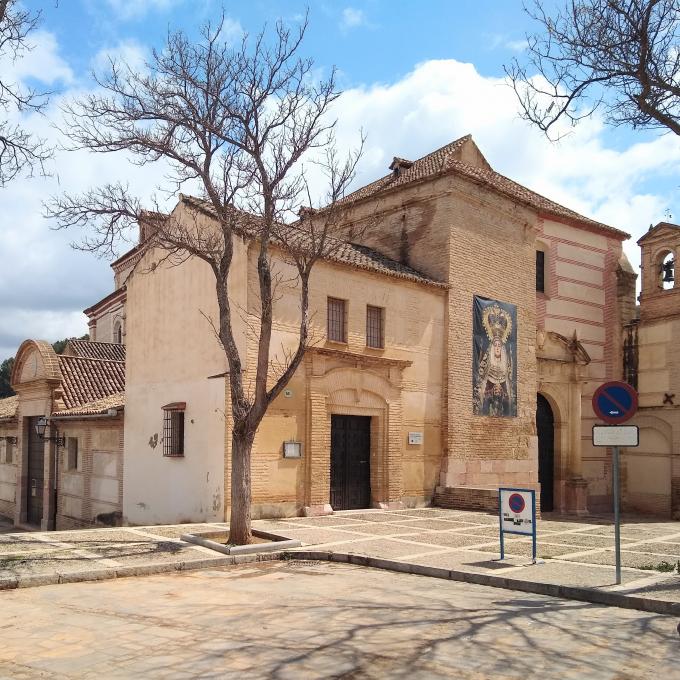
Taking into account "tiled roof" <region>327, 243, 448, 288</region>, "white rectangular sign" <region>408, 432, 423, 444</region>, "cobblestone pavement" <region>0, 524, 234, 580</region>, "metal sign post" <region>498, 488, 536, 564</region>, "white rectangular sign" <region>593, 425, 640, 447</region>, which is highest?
"tiled roof" <region>327, 243, 448, 288</region>

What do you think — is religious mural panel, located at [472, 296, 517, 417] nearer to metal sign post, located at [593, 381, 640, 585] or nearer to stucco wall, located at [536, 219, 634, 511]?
stucco wall, located at [536, 219, 634, 511]

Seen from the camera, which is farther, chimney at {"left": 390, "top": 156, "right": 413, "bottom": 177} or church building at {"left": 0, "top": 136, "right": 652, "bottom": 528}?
chimney at {"left": 390, "top": 156, "right": 413, "bottom": 177}

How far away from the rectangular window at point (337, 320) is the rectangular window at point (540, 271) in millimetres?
10302

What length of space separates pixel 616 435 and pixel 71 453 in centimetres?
1788

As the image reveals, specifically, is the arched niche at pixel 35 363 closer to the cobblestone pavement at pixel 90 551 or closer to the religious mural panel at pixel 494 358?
the cobblestone pavement at pixel 90 551

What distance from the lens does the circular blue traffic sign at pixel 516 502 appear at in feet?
35.7

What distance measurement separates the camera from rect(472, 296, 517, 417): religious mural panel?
67.9 ft

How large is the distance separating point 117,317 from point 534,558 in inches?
1072

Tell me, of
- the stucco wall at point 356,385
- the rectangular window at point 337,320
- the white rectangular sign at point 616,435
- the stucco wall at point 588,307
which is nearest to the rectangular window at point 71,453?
the stucco wall at point 356,385

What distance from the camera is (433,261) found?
20.4 meters

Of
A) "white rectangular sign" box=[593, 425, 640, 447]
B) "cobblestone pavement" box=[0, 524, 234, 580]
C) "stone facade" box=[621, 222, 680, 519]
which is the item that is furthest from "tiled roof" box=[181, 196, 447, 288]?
"stone facade" box=[621, 222, 680, 519]

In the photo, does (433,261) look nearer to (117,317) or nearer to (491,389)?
(491,389)

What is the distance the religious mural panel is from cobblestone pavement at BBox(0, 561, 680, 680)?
11678 mm

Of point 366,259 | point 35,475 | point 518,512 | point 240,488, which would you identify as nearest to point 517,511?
point 518,512
